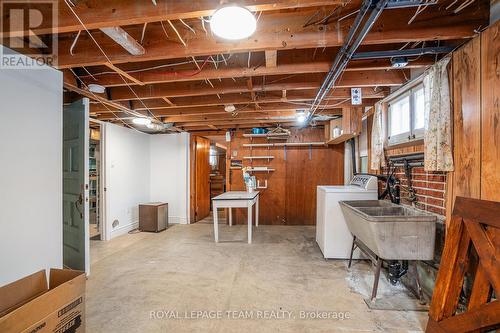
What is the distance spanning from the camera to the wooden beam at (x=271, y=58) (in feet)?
6.72

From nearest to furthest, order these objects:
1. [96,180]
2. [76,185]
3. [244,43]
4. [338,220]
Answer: [244,43] → [76,185] → [338,220] → [96,180]

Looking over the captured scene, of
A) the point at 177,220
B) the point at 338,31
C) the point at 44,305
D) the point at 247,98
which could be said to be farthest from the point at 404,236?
the point at 177,220

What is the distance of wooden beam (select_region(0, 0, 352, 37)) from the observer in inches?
56.3

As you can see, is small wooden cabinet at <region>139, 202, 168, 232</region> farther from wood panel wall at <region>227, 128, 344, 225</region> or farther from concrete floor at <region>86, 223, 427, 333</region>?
wood panel wall at <region>227, 128, 344, 225</region>

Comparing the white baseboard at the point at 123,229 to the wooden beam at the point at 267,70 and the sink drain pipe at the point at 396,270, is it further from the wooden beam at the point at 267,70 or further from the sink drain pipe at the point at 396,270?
the sink drain pipe at the point at 396,270

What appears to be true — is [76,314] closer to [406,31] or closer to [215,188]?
[406,31]

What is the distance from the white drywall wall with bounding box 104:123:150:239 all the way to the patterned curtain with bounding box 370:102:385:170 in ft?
14.4

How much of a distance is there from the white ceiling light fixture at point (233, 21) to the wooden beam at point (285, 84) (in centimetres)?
141

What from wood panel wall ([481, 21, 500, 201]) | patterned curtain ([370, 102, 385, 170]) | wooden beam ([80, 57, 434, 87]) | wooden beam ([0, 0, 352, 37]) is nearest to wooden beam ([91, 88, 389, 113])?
patterned curtain ([370, 102, 385, 170])

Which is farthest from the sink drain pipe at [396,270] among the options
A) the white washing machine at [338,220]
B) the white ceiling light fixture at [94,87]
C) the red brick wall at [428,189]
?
the white ceiling light fixture at [94,87]

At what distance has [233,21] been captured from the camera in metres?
1.34

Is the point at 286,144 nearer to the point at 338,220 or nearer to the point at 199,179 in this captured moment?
the point at 199,179

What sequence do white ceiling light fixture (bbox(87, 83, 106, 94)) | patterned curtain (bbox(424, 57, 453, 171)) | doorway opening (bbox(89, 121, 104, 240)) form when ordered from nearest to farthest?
patterned curtain (bbox(424, 57, 453, 171)), white ceiling light fixture (bbox(87, 83, 106, 94)), doorway opening (bbox(89, 121, 104, 240))

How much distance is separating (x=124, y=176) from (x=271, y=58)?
3884 mm
